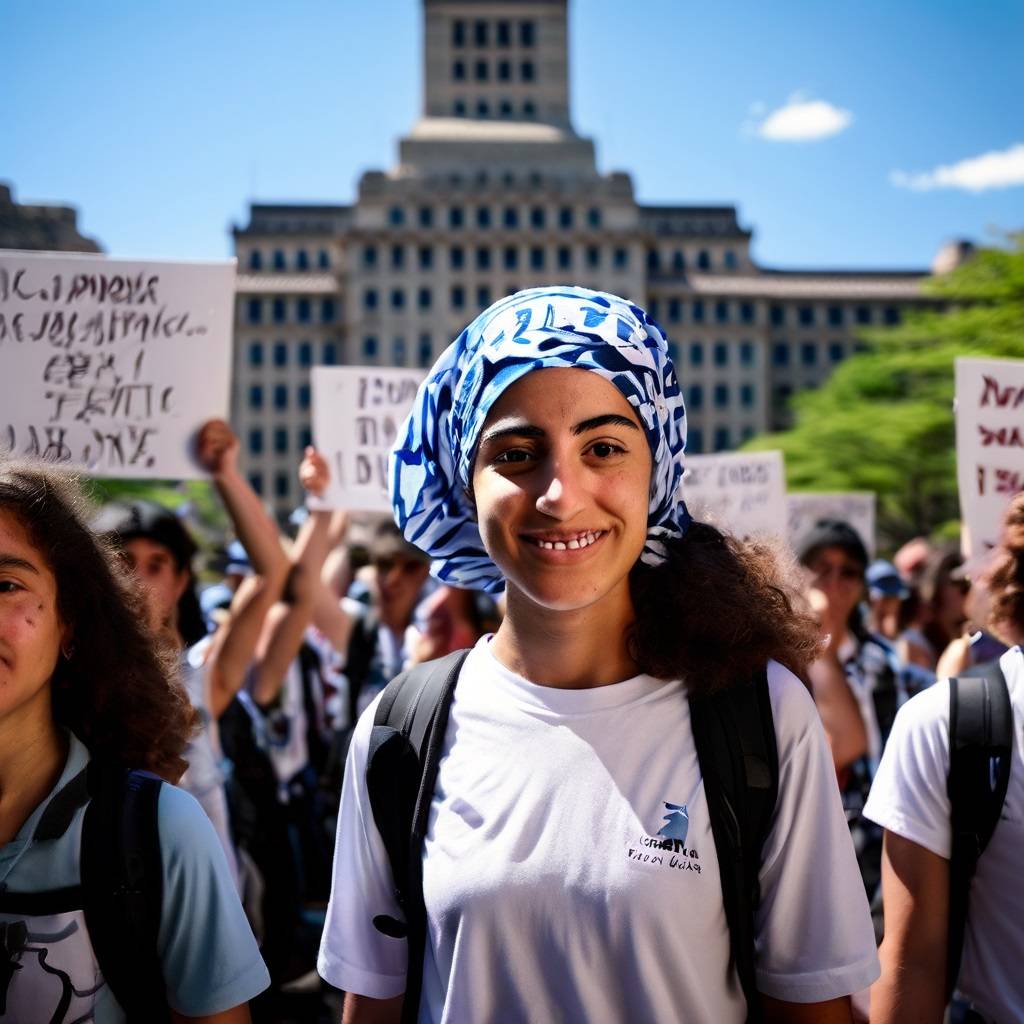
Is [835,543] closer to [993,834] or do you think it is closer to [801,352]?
[993,834]

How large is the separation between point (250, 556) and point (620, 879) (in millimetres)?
2224

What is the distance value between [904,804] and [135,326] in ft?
9.55

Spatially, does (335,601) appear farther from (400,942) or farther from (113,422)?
(400,942)

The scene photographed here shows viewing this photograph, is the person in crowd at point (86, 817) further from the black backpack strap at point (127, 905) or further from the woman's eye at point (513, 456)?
the woman's eye at point (513, 456)

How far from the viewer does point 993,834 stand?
93.4 inches

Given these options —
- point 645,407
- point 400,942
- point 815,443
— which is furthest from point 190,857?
point 815,443

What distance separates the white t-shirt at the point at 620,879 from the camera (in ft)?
6.20

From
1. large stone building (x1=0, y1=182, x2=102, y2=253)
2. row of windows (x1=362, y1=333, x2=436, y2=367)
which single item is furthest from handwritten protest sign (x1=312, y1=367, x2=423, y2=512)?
row of windows (x1=362, y1=333, x2=436, y2=367)

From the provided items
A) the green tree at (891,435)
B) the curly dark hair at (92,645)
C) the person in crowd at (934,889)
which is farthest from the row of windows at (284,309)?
the person in crowd at (934,889)

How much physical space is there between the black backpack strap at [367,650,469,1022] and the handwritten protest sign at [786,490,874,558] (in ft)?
21.6

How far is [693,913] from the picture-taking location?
6.22ft

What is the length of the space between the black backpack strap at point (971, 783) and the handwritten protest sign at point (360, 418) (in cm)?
310

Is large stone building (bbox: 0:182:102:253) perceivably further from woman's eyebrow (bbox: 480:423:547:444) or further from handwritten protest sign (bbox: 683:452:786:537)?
woman's eyebrow (bbox: 480:423:547:444)

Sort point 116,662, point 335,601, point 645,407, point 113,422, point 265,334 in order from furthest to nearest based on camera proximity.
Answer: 1. point 265,334
2. point 335,601
3. point 113,422
4. point 116,662
5. point 645,407
